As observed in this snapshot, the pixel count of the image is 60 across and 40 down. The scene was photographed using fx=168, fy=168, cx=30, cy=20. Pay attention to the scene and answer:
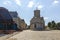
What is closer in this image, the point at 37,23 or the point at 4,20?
the point at 4,20

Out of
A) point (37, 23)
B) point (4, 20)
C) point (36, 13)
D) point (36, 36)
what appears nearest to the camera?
point (36, 36)

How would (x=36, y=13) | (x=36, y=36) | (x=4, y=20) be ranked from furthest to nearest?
(x=36, y=13) → (x=4, y=20) → (x=36, y=36)

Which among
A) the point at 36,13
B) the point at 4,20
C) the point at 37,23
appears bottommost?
the point at 37,23

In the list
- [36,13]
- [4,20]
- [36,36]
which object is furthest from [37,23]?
[36,36]

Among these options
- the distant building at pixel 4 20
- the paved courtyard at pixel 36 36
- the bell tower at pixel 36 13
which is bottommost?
the paved courtyard at pixel 36 36

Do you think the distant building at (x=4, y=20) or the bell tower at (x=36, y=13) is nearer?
the distant building at (x=4, y=20)

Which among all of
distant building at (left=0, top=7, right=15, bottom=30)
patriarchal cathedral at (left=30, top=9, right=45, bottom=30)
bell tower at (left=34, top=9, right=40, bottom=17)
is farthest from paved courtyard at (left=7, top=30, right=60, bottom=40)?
bell tower at (left=34, top=9, right=40, bottom=17)

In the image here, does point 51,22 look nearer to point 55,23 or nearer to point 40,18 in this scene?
point 55,23

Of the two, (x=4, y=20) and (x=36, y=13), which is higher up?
(x=36, y=13)

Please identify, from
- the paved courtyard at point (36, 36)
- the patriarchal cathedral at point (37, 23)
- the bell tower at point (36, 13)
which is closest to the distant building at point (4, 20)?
the paved courtyard at point (36, 36)

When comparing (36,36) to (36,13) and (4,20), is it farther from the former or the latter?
(36,13)

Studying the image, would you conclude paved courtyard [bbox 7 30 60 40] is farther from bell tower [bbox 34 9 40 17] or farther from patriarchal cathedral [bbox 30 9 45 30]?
bell tower [bbox 34 9 40 17]

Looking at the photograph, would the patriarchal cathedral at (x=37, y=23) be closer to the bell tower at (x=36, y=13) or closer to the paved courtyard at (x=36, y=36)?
the bell tower at (x=36, y=13)

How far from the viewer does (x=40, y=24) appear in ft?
229
